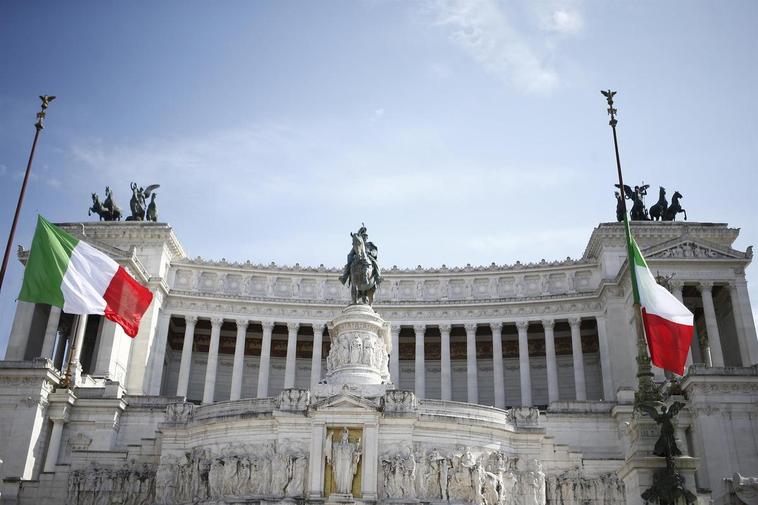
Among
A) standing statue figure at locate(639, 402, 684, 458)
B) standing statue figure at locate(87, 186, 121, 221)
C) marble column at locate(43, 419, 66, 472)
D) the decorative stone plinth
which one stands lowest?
standing statue figure at locate(639, 402, 684, 458)

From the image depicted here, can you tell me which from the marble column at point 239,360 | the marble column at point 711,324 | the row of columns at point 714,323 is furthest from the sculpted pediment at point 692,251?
the marble column at point 239,360

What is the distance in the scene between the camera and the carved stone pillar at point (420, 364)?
61.9 metres

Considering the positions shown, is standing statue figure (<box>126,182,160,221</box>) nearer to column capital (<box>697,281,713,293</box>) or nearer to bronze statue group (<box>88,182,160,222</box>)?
bronze statue group (<box>88,182,160,222</box>)

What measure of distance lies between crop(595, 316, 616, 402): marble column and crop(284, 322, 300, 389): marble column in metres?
24.3

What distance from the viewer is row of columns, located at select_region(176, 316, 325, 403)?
199ft

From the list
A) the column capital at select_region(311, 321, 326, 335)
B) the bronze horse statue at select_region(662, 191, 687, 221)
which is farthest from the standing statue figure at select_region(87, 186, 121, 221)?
the bronze horse statue at select_region(662, 191, 687, 221)

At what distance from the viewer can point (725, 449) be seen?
41.3 meters

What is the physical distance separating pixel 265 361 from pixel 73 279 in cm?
3642

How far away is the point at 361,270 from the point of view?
38.8 metres

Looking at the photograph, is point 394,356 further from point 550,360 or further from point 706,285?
point 706,285

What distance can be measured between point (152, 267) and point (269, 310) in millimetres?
10196

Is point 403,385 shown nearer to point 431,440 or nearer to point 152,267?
point 152,267

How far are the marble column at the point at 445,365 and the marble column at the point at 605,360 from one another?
11956mm

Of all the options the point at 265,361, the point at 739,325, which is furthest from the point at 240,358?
the point at 739,325
